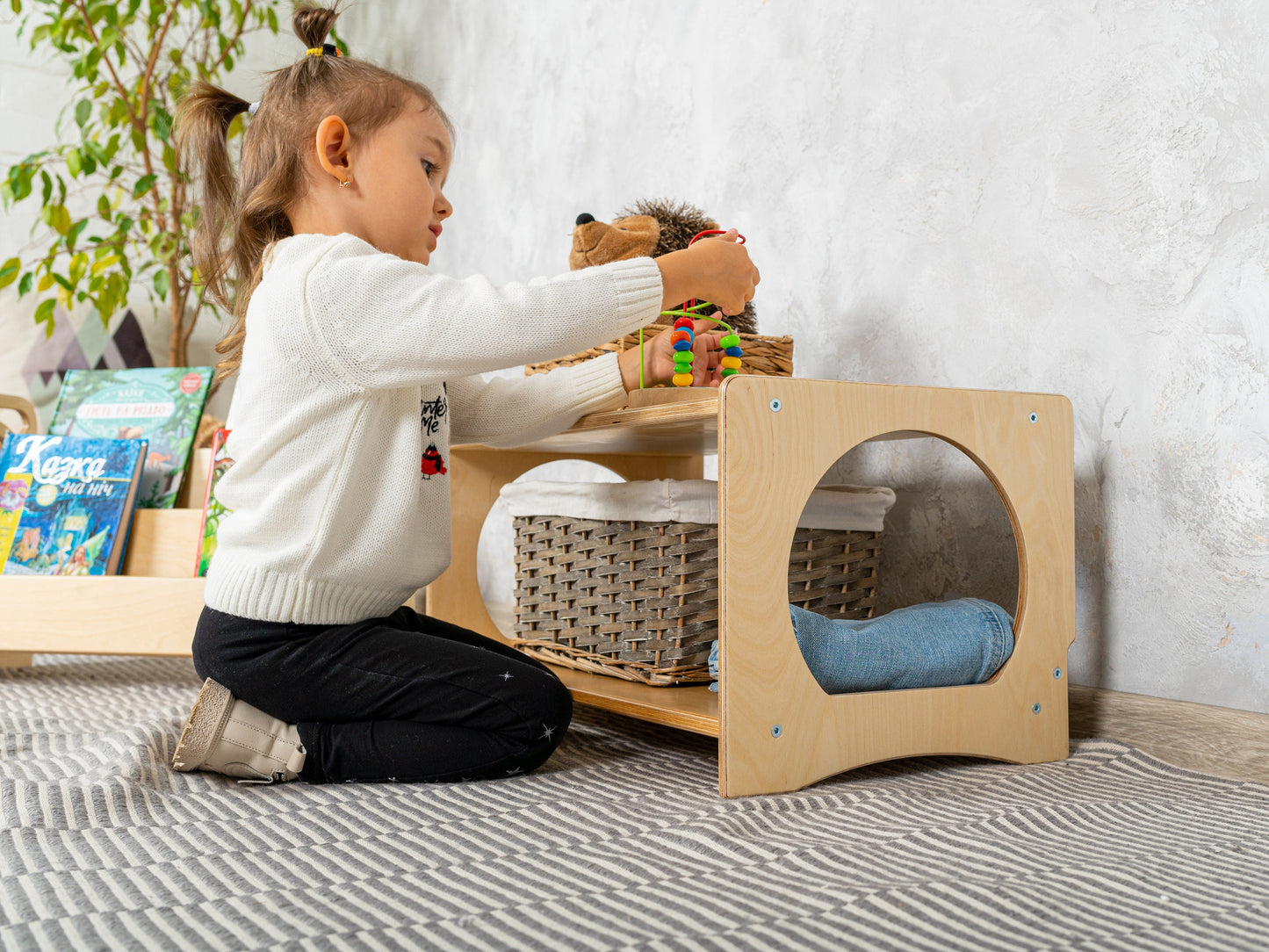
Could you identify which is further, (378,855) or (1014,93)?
(1014,93)

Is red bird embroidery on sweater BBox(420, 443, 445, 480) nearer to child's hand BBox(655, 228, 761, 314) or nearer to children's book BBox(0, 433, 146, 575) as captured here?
child's hand BBox(655, 228, 761, 314)

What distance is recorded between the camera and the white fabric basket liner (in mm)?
1013

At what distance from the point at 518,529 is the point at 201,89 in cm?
59

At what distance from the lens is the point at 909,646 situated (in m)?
0.89

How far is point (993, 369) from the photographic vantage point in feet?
3.58

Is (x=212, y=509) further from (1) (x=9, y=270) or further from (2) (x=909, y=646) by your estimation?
(2) (x=909, y=646)

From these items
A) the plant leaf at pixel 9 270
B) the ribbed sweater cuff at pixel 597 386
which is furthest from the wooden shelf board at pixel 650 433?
the plant leaf at pixel 9 270

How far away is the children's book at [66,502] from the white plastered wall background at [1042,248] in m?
0.93

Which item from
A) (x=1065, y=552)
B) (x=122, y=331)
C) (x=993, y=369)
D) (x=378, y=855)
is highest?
(x=122, y=331)

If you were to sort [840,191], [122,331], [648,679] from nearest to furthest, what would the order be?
[648,679], [840,191], [122,331]

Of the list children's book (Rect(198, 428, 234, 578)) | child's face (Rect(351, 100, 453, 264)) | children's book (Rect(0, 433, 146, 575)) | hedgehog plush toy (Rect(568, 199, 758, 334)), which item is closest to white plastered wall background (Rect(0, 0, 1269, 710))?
hedgehog plush toy (Rect(568, 199, 758, 334))

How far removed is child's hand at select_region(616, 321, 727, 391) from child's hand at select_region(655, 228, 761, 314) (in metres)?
0.06

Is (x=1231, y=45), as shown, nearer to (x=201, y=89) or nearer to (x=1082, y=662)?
(x=1082, y=662)

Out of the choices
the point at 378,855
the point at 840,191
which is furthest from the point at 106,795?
the point at 840,191
